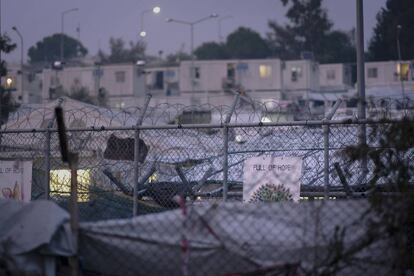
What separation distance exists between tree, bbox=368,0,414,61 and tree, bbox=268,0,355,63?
7512 mm

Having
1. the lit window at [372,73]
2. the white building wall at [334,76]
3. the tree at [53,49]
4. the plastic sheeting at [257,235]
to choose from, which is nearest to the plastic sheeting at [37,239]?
the plastic sheeting at [257,235]

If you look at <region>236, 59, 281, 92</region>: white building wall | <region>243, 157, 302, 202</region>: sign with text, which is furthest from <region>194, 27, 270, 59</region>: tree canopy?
<region>243, 157, 302, 202</region>: sign with text

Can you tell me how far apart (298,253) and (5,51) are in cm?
2510

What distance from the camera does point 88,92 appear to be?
62.3m

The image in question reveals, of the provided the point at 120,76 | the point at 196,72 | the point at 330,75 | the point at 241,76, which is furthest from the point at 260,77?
the point at 330,75

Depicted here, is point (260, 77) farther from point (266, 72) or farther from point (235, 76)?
point (235, 76)

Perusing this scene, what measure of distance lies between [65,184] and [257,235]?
20.4 ft

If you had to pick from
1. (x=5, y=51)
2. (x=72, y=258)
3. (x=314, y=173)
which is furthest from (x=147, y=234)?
(x=5, y=51)

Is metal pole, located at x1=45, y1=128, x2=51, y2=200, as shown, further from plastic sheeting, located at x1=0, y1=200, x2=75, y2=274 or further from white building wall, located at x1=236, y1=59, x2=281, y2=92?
white building wall, located at x1=236, y1=59, x2=281, y2=92

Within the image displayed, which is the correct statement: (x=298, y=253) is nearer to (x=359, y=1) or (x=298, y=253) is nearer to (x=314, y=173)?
(x=314, y=173)

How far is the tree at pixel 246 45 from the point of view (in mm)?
108875

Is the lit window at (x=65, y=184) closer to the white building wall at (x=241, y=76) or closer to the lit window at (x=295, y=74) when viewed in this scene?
the white building wall at (x=241, y=76)

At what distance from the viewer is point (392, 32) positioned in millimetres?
72875

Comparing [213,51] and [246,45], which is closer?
[246,45]
